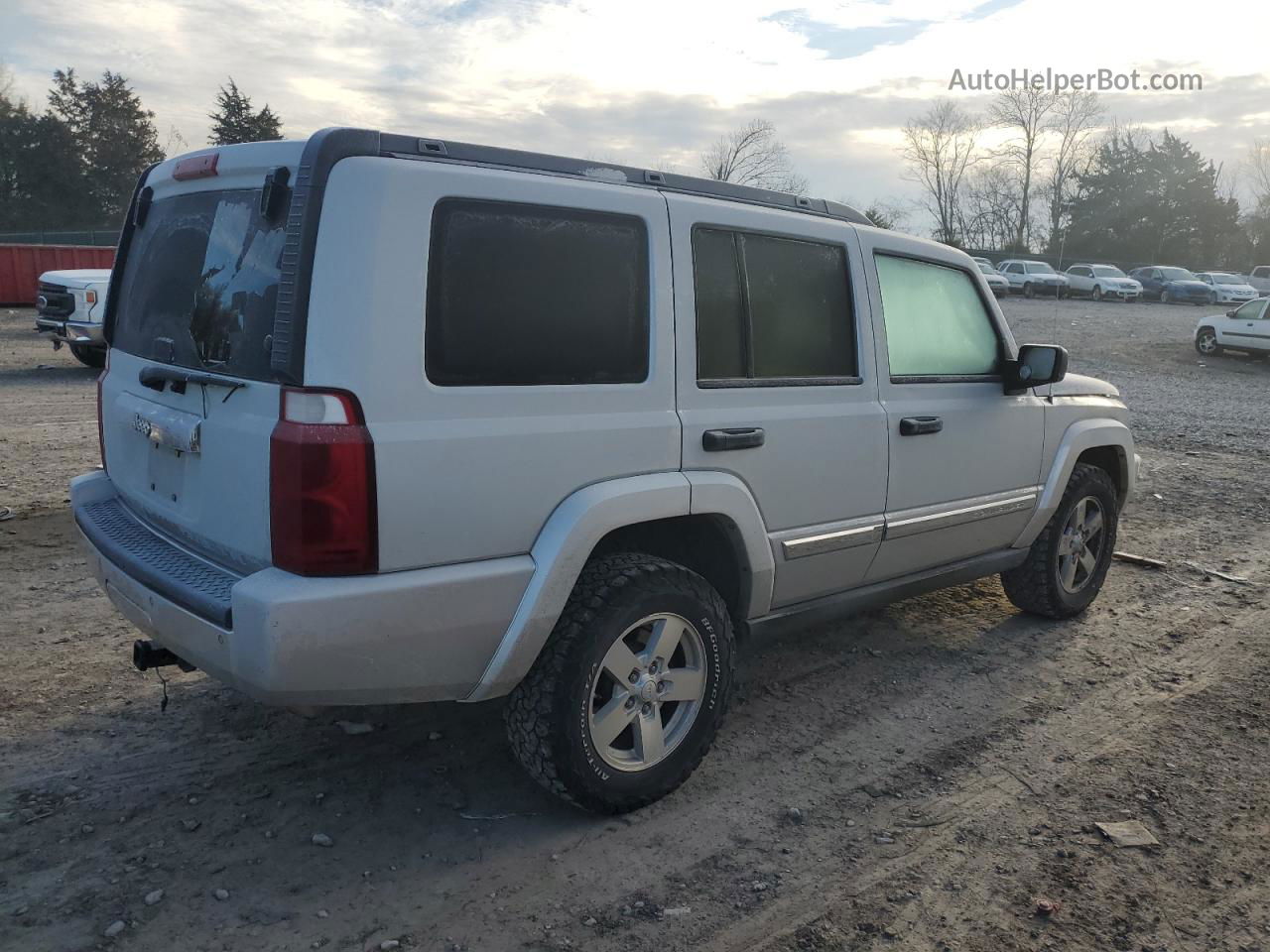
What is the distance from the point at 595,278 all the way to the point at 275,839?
203 cm

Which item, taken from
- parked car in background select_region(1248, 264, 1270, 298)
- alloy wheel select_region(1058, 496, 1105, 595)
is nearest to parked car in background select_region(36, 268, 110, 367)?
alloy wheel select_region(1058, 496, 1105, 595)

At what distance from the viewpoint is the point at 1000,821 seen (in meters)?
3.48

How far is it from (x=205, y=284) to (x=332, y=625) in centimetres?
122

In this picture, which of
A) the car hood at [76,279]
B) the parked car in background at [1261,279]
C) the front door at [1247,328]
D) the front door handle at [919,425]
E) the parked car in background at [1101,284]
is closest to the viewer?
the front door handle at [919,425]

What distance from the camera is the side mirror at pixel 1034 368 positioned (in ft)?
15.4

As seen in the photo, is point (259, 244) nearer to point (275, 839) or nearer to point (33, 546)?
point (275, 839)

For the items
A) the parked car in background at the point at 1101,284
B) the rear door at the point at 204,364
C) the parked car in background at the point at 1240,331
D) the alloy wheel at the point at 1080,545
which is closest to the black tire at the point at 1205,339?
the parked car in background at the point at 1240,331

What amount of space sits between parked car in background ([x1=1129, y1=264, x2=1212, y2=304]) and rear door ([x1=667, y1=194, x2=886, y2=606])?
44.7m

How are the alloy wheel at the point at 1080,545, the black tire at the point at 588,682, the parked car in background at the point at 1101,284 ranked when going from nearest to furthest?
the black tire at the point at 588,682 → the alloy wheel at the point at 1080,545 → the parked car in background at the point at 1101,284

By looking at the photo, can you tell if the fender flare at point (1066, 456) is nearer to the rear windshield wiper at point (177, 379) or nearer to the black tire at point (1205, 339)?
the rear windshield wiper at point (177, 379)

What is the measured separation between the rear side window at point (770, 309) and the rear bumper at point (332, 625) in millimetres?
1113

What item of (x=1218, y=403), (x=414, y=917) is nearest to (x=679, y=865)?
(x=414, y=917)

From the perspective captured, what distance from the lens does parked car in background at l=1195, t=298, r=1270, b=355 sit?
22.9 m

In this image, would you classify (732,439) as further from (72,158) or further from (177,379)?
(72,158)
